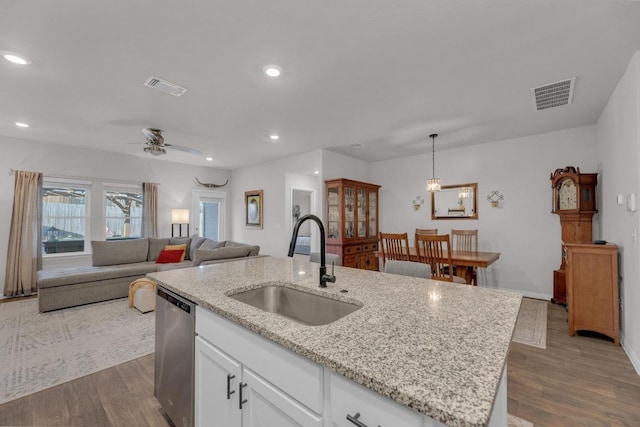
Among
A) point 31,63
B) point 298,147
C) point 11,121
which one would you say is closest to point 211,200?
point 298,147

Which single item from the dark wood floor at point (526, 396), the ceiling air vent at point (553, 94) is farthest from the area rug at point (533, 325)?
the ceiling air vent at point (553, 94)

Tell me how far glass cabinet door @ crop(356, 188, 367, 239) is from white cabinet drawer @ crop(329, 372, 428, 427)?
4716mm

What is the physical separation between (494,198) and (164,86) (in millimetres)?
4971

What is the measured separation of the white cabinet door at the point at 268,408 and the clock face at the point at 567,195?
14.9ft

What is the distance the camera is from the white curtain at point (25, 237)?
4469mm

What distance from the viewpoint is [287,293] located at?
5.62ft

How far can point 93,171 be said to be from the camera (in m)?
5.30

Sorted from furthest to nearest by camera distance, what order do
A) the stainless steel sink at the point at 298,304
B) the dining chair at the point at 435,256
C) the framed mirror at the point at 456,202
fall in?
the framed mirror at the point at 456,202 → the dining chair at the point at 435,256 → the stainless steel sink at the point at 298,304

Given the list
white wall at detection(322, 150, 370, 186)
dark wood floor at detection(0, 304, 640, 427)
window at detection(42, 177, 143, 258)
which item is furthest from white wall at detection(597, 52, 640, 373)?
window at detection(42, 177, 143, 258)

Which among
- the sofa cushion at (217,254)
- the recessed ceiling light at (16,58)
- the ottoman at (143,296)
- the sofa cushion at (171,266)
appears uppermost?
the recessed ceiling light at (16,58)

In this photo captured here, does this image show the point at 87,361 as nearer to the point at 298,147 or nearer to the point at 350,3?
the point at 350,3

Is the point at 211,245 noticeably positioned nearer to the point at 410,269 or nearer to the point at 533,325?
the point at 410,269

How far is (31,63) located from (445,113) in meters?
4.13

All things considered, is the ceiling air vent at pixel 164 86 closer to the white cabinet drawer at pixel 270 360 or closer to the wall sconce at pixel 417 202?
the white cabinet drawer at pixel 270 360
